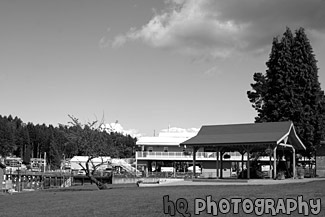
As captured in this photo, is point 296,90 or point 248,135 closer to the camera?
point 248,135

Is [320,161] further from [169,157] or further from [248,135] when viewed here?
[169,157]

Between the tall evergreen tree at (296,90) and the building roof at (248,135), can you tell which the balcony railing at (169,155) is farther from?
the building roof at (248,135)

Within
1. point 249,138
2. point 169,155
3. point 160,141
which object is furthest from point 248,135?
point 160,141

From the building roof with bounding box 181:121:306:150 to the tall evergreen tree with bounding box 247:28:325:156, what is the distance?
13.7 feet

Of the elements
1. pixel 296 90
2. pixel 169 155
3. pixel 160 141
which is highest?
pixel 296 90

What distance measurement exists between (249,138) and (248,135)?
1.02 metres

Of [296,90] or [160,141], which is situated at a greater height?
[296,90]

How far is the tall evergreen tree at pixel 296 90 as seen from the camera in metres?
47.8

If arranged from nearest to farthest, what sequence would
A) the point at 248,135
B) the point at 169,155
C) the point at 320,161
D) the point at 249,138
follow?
the point at 249,138 → the point at 248,135 → the point at 320,161 → the point at 169,155

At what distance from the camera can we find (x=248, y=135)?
4162 centimetres

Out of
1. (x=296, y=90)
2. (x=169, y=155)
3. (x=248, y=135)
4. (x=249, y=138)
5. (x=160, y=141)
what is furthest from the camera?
(x=160, y=141)

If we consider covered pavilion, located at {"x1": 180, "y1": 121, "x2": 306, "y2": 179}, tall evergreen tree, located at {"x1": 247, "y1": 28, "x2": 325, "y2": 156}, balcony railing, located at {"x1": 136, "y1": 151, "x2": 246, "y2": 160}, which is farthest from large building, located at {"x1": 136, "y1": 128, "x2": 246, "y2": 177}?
covered pavilion, located at {"x1": 180, "y1": 121, "x2": 306, "y2": 179}

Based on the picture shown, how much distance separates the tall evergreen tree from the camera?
47750mm

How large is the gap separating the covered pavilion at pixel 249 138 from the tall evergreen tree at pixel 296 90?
4.13 metres
